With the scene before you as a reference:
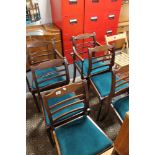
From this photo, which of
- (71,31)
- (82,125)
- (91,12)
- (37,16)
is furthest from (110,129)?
(37,16)

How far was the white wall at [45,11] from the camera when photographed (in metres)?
2.83

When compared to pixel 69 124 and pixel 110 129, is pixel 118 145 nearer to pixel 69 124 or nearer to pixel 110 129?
pixel 69 124

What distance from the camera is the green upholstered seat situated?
46.4 inches

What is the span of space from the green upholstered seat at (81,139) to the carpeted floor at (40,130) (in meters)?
0.43

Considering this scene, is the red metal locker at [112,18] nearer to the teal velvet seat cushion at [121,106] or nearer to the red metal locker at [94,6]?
the red metal locker at [94,6]

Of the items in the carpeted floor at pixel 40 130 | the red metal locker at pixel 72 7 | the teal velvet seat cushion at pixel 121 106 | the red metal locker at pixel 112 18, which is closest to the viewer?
the teal velvet seat cushion at pixel 121 106

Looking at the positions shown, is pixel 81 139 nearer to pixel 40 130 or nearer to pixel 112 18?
pixel 40 130

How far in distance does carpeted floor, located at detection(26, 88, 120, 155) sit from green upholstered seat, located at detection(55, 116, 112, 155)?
43 cm

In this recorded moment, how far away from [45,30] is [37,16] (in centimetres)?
28

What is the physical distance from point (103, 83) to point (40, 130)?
91cm

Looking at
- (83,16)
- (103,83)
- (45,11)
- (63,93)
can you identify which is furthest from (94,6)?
(63,93)

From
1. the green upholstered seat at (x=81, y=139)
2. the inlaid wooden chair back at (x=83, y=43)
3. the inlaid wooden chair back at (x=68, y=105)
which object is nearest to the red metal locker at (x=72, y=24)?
the inlaid wooden chair back at (x=83, y=43)

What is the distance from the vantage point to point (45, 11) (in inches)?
115
